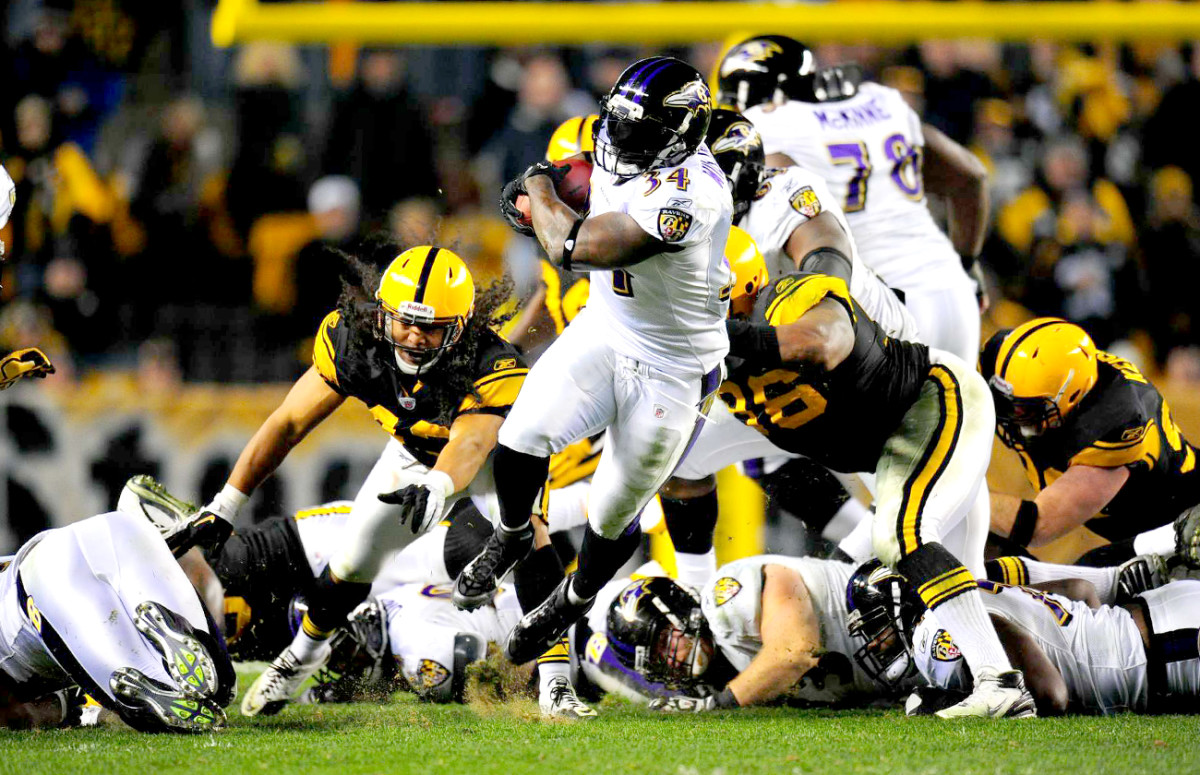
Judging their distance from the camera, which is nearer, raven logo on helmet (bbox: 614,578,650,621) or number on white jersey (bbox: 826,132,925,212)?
raven logo on helmet (bbox: 614,578,650,621)

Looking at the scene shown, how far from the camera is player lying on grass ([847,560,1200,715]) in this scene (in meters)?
4.82

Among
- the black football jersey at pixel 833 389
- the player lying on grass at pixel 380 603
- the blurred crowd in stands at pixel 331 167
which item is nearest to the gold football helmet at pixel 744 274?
the black football jersey at pixel 833 389

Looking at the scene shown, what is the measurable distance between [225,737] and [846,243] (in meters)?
2.89

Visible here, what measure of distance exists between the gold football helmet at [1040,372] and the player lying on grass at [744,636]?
101 cm

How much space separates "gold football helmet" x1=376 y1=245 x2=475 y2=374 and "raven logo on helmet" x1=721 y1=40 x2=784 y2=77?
1841mm

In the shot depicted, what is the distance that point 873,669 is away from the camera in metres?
5.14

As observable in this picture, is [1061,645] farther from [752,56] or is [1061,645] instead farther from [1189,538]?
[752,56]

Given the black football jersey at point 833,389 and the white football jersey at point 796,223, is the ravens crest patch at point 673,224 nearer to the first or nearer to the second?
the black football jersey at point 833,389

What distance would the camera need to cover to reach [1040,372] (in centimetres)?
570

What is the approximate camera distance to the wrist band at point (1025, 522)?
5719mm

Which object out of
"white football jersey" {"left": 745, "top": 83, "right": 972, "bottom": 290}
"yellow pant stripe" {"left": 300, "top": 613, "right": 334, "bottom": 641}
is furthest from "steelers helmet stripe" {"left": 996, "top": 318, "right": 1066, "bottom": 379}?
"yellow pant stripe" {"left": 300, "top": 613, "right": 334, "bottom": 641}

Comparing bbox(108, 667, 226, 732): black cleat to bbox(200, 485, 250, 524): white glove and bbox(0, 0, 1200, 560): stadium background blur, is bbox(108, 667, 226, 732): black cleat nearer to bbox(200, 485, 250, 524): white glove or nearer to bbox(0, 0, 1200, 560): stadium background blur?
bbox(200, 485, 250, 524): white glove

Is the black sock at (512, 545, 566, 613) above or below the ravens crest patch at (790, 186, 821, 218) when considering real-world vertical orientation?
below

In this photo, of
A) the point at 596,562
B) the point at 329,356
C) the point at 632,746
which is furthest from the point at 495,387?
the point at 632,746
